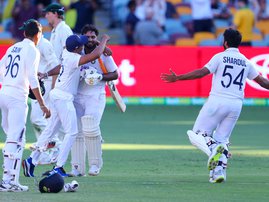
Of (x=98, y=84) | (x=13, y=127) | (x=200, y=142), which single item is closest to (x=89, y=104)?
(x=98, y=84)

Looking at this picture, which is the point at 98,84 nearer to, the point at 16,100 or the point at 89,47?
the point at 89,47

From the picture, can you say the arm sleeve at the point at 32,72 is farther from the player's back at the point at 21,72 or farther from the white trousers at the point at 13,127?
the white trousers at the point at 13,127

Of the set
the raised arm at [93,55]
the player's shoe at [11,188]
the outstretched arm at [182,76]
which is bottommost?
the player's shoe at [11,188]

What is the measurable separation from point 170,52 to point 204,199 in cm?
1465

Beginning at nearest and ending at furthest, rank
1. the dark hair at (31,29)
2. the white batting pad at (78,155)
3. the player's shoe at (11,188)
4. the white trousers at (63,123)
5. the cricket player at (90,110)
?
the player's shoe at (11,188) < the dark hair at (31,29) < the white trousers at (63,123) < the cricket player at (90,110) < the white batting pad at (78,155)

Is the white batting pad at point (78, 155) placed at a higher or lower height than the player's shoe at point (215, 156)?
lower

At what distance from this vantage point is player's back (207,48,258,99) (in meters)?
13.7

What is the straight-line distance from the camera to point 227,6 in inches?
1256

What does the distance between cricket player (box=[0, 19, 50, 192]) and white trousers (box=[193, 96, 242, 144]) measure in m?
2.31

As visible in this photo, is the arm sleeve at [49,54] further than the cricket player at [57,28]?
No

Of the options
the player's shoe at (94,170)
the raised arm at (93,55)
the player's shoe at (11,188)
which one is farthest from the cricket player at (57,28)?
the player's shoe at (11,188)

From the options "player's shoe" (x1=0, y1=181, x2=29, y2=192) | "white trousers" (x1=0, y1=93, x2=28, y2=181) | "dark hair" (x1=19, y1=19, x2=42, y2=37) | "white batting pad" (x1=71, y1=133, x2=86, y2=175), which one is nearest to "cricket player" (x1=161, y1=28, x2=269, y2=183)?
"white batting pad" (x1=71, y1=133, x2=86, y2=175)

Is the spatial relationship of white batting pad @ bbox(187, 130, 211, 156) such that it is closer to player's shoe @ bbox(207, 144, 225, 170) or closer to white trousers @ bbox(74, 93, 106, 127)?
player's shoe @ bbox(207, 144, 225, 170)

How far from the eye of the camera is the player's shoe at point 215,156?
1339 centimetres
